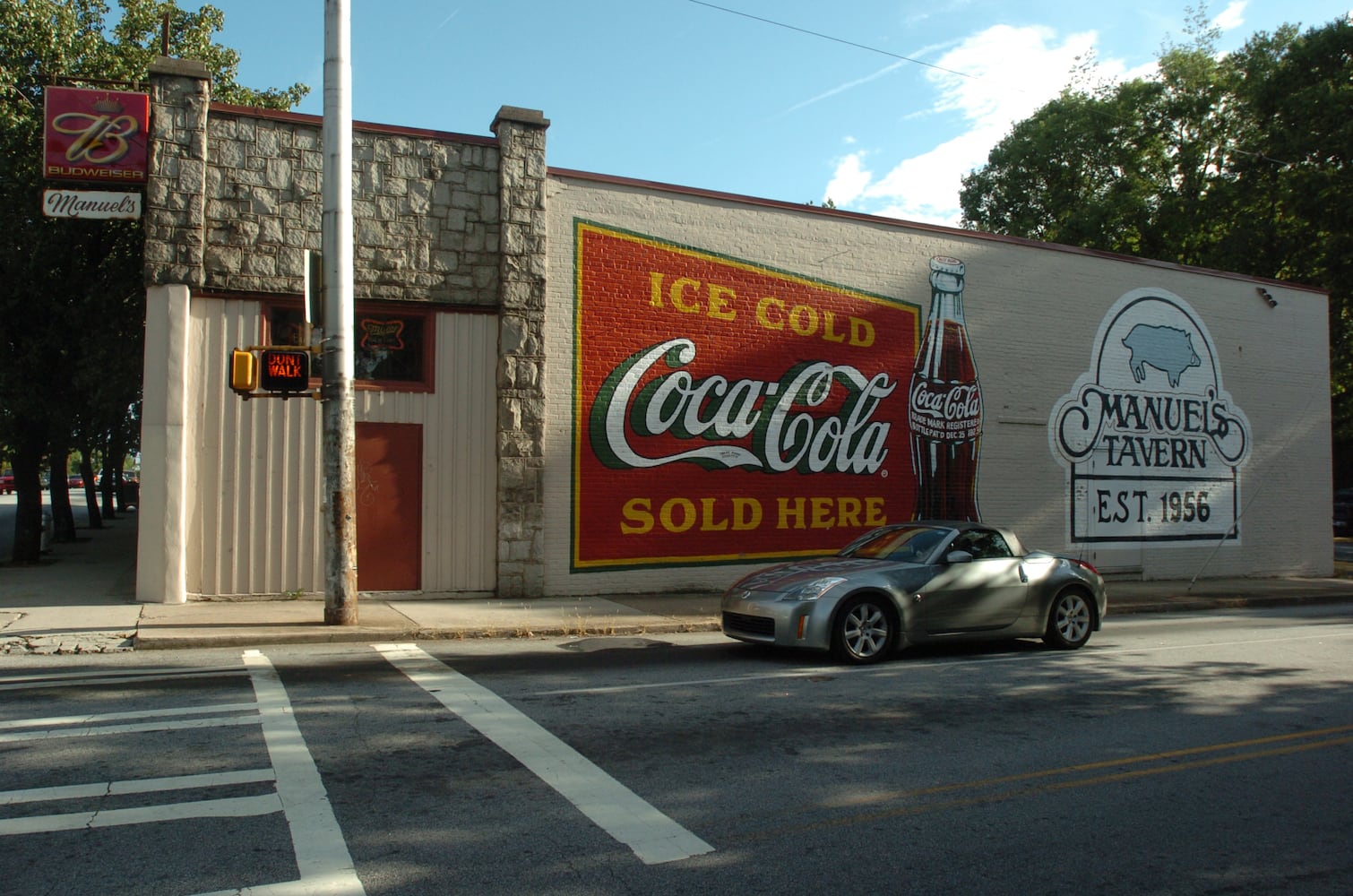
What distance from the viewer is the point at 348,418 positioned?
39.0 ft

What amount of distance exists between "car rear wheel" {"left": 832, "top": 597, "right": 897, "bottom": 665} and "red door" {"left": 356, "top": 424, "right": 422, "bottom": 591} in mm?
6892

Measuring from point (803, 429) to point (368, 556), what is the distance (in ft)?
23.7

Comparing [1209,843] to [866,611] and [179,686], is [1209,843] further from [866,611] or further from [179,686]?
[179,686]

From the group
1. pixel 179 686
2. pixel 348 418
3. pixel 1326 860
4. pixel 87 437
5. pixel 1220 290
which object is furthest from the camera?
pixel 87 437

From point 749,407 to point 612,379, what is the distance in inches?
96.4

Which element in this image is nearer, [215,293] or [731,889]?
[731,889]

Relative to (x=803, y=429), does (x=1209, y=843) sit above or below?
below

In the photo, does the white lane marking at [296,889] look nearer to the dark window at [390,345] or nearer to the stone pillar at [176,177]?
the dark window at [390,345]

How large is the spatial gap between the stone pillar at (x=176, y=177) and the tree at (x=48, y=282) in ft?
15.4

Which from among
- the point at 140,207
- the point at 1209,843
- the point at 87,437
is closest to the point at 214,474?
the point at 140,207

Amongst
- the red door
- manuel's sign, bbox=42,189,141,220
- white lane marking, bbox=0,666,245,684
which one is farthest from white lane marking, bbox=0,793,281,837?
manuel's sign, bbox=42,189,141,220

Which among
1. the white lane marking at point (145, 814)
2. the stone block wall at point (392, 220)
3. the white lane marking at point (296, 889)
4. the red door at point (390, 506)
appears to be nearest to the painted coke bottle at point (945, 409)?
the stone block wall at point (392, 220)

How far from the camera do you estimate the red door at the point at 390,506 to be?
46.6ft

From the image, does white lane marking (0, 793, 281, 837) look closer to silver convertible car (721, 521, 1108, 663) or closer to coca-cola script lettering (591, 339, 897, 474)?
silver convertible car (721, 521, 1108, 663)
